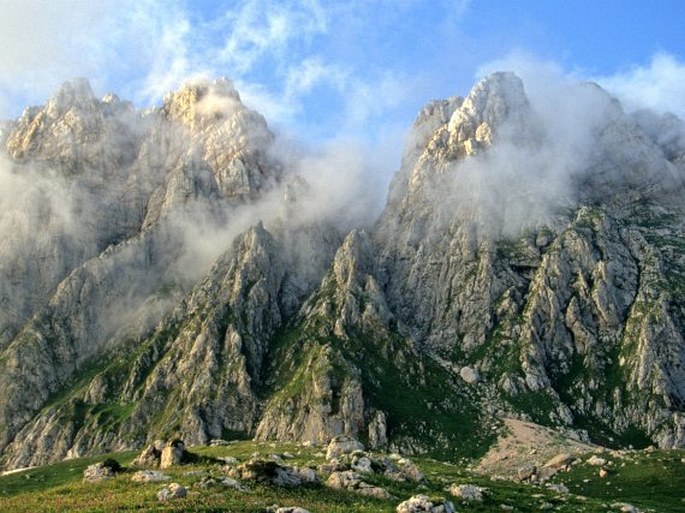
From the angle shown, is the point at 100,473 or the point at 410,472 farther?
the point at 410,472

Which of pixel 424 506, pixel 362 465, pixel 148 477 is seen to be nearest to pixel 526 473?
pixel 362 465

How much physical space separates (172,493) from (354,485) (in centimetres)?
1721

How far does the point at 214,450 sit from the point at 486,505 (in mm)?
94921

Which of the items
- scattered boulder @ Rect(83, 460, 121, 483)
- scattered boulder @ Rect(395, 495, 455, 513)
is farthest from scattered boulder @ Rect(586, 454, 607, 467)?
scattered boulder @ Rect(83, 460, 121, 483)

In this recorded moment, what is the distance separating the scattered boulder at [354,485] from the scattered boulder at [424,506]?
689 centimetres

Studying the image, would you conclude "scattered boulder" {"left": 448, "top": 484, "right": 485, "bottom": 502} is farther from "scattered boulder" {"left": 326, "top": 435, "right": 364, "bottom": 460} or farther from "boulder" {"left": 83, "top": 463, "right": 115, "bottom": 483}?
"scattered boulder" {"left": 326, "top": 435, "right": 364, "bottom": 460}

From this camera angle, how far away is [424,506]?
4656 centimetres

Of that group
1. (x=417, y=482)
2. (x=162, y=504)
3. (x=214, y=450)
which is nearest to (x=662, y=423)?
(x=214, y=450)

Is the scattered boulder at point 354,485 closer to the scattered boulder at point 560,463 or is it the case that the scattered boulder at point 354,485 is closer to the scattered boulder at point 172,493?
the scattered boulder at point 172,493

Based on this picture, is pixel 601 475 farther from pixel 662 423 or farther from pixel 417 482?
pixel 662 423

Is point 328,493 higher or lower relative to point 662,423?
lower

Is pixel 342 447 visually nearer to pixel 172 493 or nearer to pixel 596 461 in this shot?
pixel 596 461

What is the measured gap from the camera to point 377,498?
53.2m

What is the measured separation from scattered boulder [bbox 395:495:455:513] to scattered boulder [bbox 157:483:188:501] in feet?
51.4
